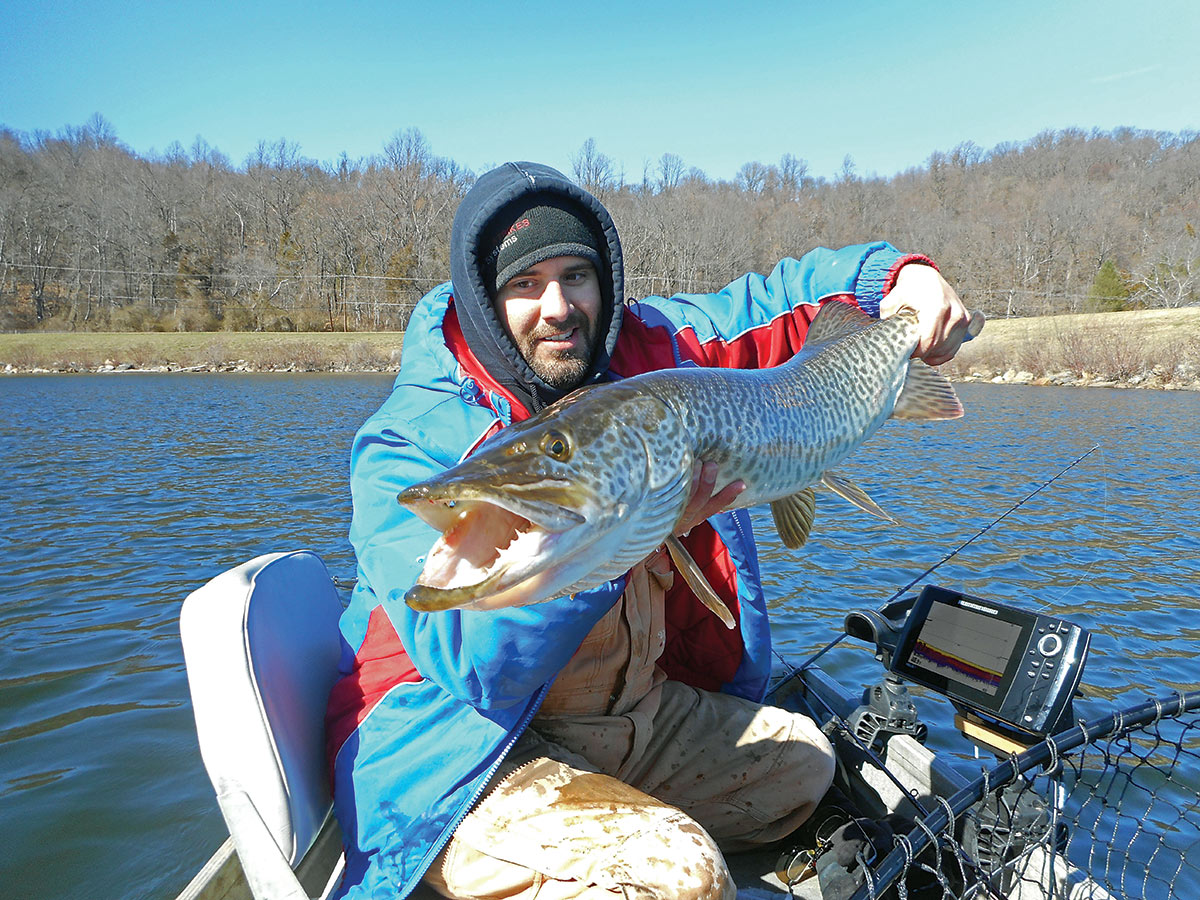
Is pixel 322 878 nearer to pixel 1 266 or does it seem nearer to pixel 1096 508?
pixel 1096 508

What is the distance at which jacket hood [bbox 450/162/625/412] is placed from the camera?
2719 millimetres

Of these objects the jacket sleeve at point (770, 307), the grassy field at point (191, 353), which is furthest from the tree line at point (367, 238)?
the jacket sleeve at point (770, 307)

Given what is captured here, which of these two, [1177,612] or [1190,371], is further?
[1190,371]

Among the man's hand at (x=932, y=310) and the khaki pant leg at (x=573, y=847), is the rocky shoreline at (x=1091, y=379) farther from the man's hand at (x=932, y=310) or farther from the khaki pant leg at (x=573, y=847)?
the khaki pant leg at (x=573, y=847)

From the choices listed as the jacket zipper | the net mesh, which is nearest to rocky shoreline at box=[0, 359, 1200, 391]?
the jacket zipper

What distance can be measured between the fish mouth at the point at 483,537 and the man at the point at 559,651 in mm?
442

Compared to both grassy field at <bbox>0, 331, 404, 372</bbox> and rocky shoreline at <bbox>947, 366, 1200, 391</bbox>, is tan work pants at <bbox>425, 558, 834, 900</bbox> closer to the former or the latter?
rocky shoreline at <bbox>947, 366, 1200, 391</bbox>

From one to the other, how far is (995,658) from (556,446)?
6.47 ft

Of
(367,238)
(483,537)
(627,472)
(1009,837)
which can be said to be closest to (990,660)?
(1009,837)

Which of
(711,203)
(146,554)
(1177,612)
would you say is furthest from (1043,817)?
(711,203)

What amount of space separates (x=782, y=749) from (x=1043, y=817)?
2.77 feet

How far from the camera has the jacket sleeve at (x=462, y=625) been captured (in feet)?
6.59

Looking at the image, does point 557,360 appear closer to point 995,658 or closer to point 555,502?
point 555,502

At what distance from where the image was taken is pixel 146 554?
930 centimetres
